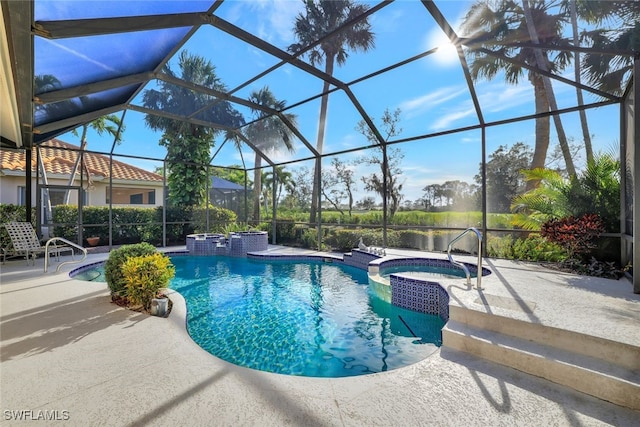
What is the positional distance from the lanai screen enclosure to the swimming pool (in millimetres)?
3070

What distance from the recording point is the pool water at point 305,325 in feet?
10.3

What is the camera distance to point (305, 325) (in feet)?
13.3

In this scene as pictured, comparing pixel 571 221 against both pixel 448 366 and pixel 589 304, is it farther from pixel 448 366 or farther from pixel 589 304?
pixel 448 366

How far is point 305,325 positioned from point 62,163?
13.4 meters

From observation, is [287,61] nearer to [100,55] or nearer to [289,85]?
[289,85]

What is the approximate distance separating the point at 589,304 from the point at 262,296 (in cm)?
467

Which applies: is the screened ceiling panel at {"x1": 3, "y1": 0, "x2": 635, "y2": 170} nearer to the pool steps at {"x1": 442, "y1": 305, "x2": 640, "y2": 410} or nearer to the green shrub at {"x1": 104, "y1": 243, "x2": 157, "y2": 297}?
the green shrub at {"x1": 104, "y1": 243, "x2": 157, "y2": 297}

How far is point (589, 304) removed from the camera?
10.5 feet

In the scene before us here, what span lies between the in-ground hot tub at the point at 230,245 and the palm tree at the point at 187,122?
2.94 metres

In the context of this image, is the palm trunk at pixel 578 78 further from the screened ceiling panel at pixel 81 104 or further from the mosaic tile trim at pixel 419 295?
the screened ceiling panel at pixel 81 104

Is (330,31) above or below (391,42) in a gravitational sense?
below

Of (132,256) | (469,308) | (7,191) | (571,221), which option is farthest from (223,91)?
(7,191)

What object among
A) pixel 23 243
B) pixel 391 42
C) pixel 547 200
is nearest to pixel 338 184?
pixel 391 42

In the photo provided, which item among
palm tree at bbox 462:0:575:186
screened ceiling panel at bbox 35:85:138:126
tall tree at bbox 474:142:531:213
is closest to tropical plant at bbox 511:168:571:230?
palm tree at bbox 462:0:575:186
